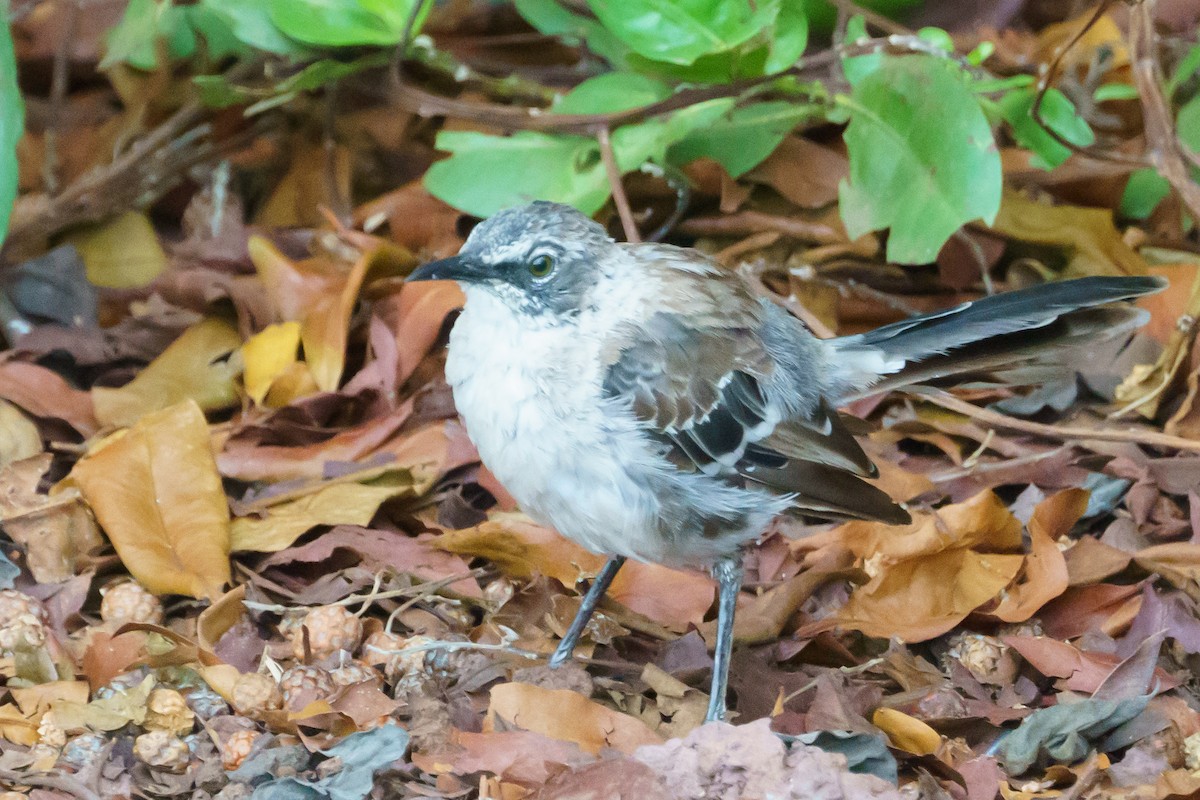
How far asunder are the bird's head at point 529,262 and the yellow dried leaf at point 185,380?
1491mm

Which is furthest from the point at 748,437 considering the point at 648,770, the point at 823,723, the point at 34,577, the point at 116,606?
the point at 34,577

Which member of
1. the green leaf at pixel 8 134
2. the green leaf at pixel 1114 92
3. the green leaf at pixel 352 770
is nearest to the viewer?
the green leaf at pixel 352 770

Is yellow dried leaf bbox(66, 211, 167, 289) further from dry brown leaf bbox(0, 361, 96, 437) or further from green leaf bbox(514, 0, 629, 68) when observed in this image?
green leaf bbox(514, 0, 629, 68)

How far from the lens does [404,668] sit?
343cm

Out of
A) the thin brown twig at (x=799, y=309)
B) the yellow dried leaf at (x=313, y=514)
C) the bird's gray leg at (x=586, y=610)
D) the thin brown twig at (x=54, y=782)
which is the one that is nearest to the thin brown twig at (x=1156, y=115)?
the thin brown twig at (x=799, y=309)

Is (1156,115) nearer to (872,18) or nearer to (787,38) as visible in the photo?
(872,18)

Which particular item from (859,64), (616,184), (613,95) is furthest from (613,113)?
(859,64)

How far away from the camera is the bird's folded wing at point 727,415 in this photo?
3.33 meters

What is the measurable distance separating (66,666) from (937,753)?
225cm

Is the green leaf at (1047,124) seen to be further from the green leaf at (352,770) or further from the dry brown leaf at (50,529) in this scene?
the dry brown leaf at (50,529)

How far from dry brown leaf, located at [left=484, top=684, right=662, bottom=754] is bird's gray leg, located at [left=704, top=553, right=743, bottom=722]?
7.7 inches

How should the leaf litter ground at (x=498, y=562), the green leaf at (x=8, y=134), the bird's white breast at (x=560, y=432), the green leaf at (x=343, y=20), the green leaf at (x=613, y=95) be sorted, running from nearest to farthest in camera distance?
the leaf litter ground at (x=498, y=562) → the bird's white breast at (x=560, y=432) → the green leaf at (x=8, y=134) → the green leaf at (x=343, y=20) → the green leaf at (x=613, y=95)

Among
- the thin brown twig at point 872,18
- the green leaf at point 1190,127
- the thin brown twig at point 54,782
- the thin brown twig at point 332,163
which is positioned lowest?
the thin brown twig at point 54,782

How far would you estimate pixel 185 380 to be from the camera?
4516 millimetres
